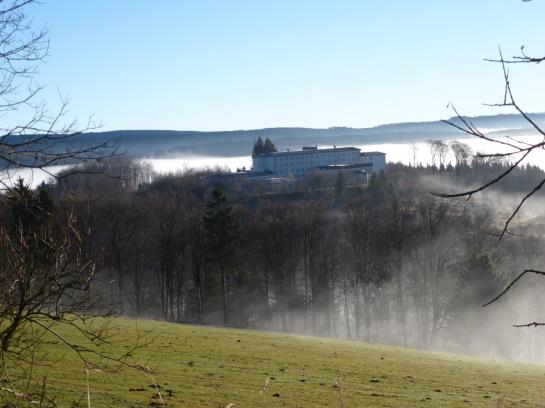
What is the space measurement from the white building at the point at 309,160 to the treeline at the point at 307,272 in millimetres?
84258

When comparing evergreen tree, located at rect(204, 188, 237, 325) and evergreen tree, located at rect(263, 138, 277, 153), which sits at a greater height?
evergreen tree, located at rect(263, 138, 277, 153)

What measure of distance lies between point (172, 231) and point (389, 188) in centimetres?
5002

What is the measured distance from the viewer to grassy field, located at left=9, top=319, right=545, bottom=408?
600 inches

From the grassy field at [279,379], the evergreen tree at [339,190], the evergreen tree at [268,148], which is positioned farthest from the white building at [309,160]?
the grassy field at [279,379]

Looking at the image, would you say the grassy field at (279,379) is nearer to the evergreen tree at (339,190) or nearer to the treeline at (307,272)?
the treeline at (307,272)

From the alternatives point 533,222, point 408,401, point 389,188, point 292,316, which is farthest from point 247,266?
point 533,222

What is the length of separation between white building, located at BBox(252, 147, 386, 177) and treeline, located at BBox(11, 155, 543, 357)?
8426 centimetres

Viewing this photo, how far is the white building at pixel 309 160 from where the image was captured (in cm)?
14938

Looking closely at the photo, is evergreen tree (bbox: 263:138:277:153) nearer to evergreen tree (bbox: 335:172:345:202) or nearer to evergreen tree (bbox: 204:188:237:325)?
evergreen tree (bbox: 335:172:345:202)

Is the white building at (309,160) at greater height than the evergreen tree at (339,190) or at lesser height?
greater

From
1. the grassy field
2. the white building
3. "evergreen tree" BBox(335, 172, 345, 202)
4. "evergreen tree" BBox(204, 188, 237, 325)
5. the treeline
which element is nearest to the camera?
the grassy field

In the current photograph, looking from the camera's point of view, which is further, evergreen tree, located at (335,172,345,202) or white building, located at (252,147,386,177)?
white building, located at (252,147,386,177)

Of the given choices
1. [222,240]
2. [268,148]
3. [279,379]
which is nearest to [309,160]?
[268,148]

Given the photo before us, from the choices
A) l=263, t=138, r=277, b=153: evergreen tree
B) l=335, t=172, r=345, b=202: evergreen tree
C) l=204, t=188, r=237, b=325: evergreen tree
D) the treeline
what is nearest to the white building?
l=263, t=138, r=277, b=153: evergreen tree
